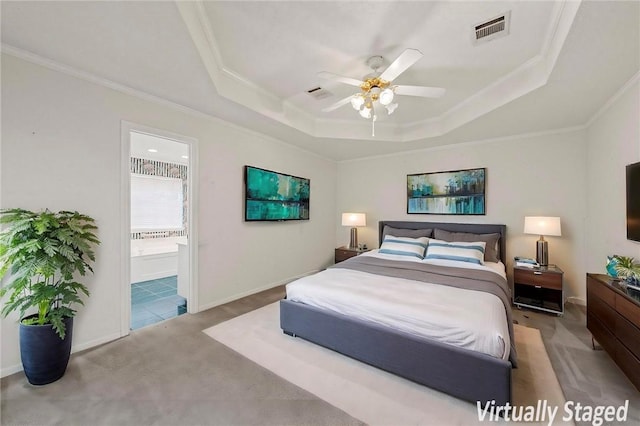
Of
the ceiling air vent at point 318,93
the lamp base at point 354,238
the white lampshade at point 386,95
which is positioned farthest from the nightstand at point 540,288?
the ceiling air vent at point 318,93

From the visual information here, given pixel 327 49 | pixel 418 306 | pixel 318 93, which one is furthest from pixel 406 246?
pixel 327 49

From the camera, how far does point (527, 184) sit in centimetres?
386

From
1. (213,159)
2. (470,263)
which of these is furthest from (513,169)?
(213,159)

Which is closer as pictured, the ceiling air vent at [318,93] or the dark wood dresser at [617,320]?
the dark wood dresser at [617,320]

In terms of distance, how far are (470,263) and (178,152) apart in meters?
5.44

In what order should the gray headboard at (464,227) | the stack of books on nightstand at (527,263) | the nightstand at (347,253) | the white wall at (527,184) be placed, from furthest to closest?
the nightstand at (347,253) < the gray headboard at (464,227) < the white wall at (527,184) < the stack of books on nightstand at (527,263)

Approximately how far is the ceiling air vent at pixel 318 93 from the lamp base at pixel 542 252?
3.51 m

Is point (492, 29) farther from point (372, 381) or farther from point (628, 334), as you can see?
point (372, 381)

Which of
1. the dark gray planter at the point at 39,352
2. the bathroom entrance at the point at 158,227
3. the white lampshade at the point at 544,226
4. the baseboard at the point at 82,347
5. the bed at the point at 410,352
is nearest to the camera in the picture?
the bed at the point at 410,352

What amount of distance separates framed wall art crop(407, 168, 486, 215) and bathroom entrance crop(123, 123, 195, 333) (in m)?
3.77

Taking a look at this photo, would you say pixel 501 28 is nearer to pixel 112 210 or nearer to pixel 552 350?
pixel 552 350

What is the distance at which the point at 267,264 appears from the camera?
Answer: 167 inches

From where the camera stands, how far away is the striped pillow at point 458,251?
3446 millimetres

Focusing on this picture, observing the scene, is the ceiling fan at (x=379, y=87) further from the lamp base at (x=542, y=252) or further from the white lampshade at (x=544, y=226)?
the lamp base at (x=542, y=252)
